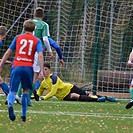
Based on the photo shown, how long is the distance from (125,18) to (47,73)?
16.5 feet

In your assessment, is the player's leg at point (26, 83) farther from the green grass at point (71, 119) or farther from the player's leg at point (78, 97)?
the player's leg at point (78, 97)

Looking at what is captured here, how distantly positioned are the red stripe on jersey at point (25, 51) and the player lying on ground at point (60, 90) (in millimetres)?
4587

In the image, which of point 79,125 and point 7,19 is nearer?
point 79,125

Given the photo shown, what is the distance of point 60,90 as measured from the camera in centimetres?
1469

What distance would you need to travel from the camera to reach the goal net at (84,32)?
17.9 m

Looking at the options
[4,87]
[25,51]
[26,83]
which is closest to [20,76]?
[26,83]

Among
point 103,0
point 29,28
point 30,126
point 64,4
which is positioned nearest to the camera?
point 30,126

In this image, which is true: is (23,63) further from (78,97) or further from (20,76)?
(78,97)

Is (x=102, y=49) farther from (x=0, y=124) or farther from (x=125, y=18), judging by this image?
(x=0, y=124)

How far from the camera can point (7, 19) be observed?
18344 mm

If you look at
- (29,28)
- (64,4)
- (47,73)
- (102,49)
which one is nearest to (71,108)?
(47,73)

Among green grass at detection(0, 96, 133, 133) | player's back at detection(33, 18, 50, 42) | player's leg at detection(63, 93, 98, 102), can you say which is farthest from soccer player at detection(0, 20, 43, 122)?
player's leg at detection(63, 93, 98, 102)

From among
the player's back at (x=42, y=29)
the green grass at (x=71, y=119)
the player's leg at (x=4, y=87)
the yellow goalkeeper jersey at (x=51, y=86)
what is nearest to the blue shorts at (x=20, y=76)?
Answer: the green grass at (x=71, y=119)

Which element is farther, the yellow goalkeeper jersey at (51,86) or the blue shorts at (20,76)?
the yellow goalkeeper jersey at (51,86)
